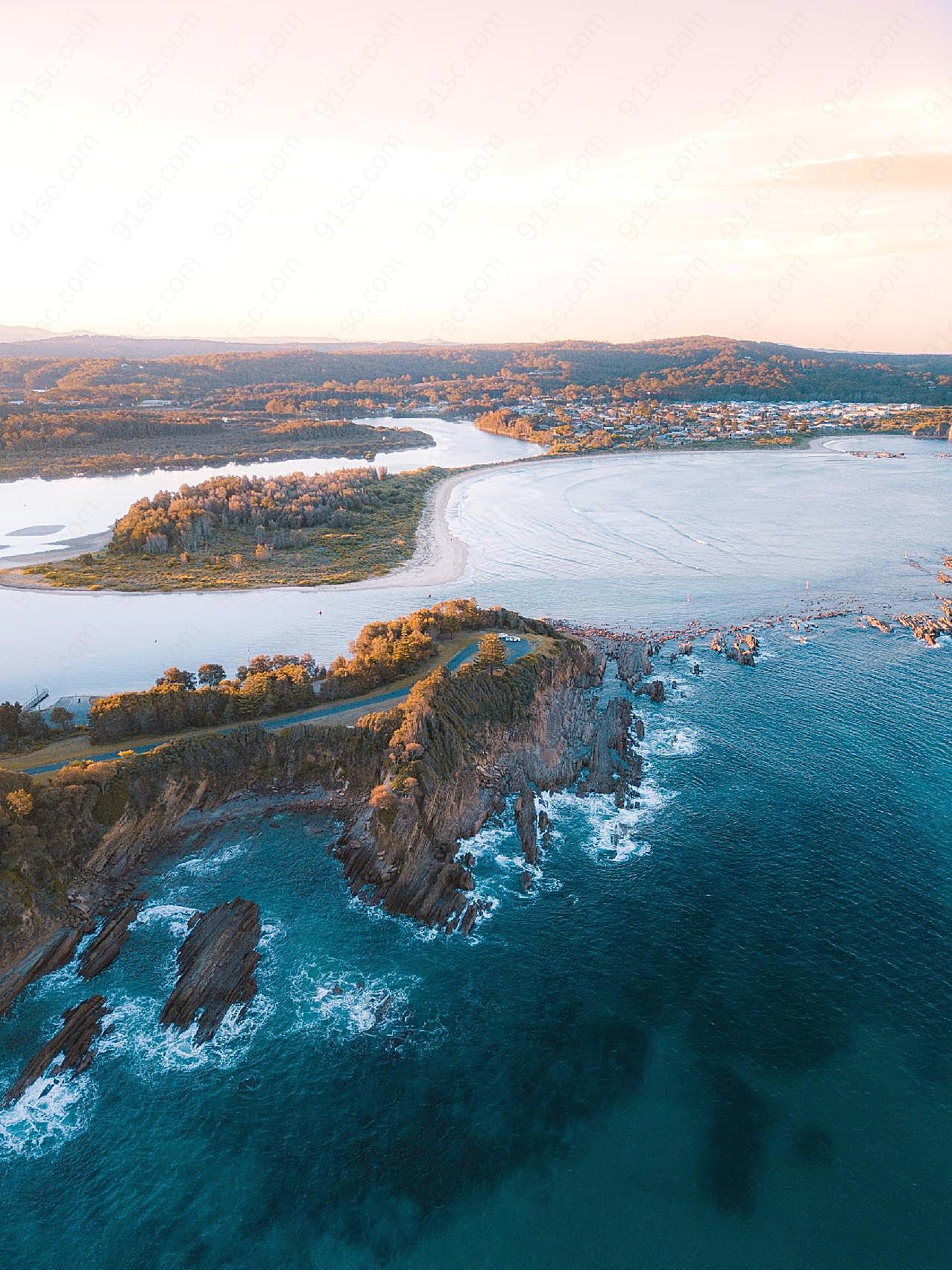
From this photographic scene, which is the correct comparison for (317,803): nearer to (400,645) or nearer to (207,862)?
(207,862)

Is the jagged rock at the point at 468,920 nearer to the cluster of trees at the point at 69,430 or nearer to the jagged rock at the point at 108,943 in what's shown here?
the jagged rock at the point at 108,943

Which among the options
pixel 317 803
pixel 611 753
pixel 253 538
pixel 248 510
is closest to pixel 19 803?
pixel 317 803

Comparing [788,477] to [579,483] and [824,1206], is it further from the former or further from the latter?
[824,1206]

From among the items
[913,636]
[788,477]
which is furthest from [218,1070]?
[788,477]

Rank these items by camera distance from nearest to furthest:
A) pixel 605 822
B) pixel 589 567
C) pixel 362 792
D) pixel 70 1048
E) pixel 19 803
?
pixel 70 1048
pixel 19 803
pixel 605 822
pixel 362 792
pixel 589 567

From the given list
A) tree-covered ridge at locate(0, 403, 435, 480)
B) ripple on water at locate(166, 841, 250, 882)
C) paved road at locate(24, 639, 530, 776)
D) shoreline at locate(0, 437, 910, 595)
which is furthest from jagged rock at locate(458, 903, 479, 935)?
tree-covered ridge at locate(0, 403, 435, 480)

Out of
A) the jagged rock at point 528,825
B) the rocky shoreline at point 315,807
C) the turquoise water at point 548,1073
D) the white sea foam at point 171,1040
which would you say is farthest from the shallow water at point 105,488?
the turquoise water at point 548,1073

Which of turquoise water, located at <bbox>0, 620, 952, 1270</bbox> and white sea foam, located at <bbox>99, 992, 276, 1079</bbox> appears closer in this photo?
turquoise water, located at <bbox>0, 620, 952, 1270</bbox>

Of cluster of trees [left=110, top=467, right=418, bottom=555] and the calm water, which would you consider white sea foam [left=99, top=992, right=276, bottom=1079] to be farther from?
cluster of trees [left=110, top=467, right=418, bottom=555]
